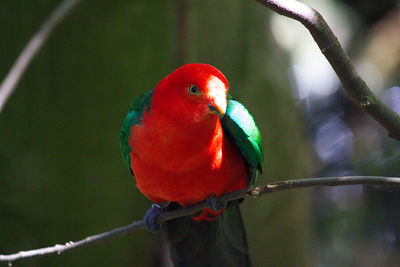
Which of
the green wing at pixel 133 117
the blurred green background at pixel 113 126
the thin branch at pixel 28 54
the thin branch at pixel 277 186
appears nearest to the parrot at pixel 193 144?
the green wing at pixel 133 117

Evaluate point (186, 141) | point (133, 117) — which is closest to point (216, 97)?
point (186, 141)

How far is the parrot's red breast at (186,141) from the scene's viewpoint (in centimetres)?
219

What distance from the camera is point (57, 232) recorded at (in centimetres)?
372

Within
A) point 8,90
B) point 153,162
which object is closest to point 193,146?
point 153,162

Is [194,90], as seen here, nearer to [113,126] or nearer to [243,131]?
[243,131]

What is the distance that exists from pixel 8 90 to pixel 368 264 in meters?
2.95

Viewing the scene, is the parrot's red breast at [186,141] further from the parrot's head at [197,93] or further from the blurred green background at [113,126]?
the blurred green background at [113,126]

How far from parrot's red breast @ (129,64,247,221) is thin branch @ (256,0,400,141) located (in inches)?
28.0

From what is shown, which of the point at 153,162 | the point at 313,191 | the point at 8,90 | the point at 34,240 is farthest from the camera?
the point at 313,191

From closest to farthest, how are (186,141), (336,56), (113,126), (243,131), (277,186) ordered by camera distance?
1. (336,56)
2. (277,186)
3. (186,141)
4. (243,131)
5. (113,126)

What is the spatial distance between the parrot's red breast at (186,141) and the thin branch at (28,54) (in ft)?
2.48

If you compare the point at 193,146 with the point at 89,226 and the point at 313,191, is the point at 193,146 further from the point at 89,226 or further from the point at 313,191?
the point at 313,191

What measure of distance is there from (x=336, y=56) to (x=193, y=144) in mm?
951

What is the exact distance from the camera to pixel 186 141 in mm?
2264
